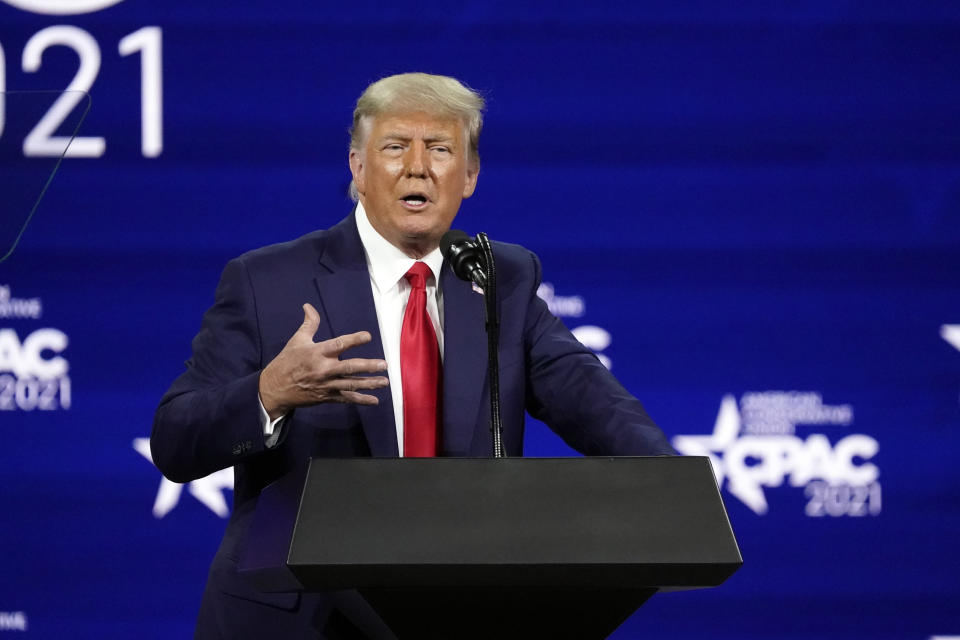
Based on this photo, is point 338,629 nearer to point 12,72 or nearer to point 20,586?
point 20,586

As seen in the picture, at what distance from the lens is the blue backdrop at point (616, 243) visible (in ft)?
10.1

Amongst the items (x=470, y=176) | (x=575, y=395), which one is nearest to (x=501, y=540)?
(x=575, y=395)

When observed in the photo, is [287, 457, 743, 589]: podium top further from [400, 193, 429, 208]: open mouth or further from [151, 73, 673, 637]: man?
[400, 193, 429, 208]: open mouth

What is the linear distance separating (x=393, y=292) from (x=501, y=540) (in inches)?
28.7

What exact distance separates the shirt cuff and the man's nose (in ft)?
1.64

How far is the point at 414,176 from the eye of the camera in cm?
186

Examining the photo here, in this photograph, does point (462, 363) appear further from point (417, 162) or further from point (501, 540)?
point (501, 540)

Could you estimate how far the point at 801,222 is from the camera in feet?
10.3

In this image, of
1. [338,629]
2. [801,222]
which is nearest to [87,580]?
[338,629]

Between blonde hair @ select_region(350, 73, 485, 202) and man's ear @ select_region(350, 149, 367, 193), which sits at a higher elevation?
blonde hair @ select_region(350, 73, 485, 202)

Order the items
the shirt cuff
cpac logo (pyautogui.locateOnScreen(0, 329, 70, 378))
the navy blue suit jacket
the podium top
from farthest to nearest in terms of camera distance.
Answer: cpac logo (pyautogui.locateOnScreen(0, 329, 70, 378))
the navy blue suit jacket
the shirt cuff
the podium top

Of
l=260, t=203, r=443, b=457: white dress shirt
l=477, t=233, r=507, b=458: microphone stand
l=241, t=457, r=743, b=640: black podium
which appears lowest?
l=241, t=457, r=743, b=640: black podium

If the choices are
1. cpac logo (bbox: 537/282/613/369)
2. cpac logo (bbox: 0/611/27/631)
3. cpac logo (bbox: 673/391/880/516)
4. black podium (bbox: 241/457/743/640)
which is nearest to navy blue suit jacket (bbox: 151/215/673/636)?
black podium (bbox: 241/457/743/640)

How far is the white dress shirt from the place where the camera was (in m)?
1.75
